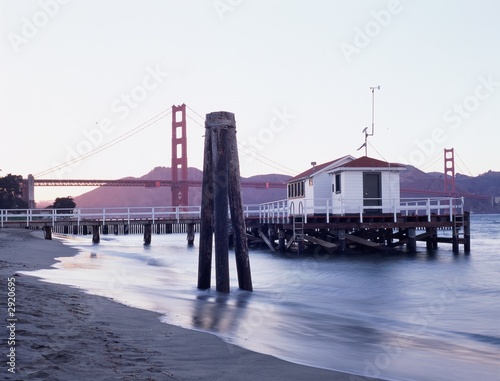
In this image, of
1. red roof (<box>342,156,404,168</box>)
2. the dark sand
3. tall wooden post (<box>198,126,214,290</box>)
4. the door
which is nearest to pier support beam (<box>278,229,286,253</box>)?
the door

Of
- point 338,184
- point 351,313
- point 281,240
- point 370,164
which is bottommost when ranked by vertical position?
point 351,313

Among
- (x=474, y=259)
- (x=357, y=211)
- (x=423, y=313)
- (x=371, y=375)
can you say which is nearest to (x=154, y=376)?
(x=371, y=375)

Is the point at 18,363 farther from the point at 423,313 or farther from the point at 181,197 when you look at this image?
the point at 181,197

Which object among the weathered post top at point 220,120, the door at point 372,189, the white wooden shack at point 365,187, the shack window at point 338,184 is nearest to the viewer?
the weathered post top at point 220,120

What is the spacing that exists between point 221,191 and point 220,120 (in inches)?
55.9

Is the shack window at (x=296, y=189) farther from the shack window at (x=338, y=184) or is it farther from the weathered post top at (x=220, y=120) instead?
the weathered post top at (x=220, y=120)

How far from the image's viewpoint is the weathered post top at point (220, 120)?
11.5m

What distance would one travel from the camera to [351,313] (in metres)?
11.9

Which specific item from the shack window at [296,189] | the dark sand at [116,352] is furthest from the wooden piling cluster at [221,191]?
the shack window at [296,189]

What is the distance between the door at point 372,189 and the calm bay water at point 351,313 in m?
5.78

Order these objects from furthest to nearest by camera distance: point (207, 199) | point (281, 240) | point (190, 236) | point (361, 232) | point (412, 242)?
point (190, 236) < point (281, 240) < point (412, 242) < point (361, 232) < point (207, 199)

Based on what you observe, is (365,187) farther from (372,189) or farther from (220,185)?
(220,185)

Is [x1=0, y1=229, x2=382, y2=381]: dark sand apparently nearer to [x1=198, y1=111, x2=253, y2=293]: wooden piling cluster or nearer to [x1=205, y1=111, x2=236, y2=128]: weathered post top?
[x1=198, y1=111, x2=253, y2=293]: wooden piling cluster

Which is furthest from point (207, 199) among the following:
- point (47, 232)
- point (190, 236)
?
point (190, 236)
